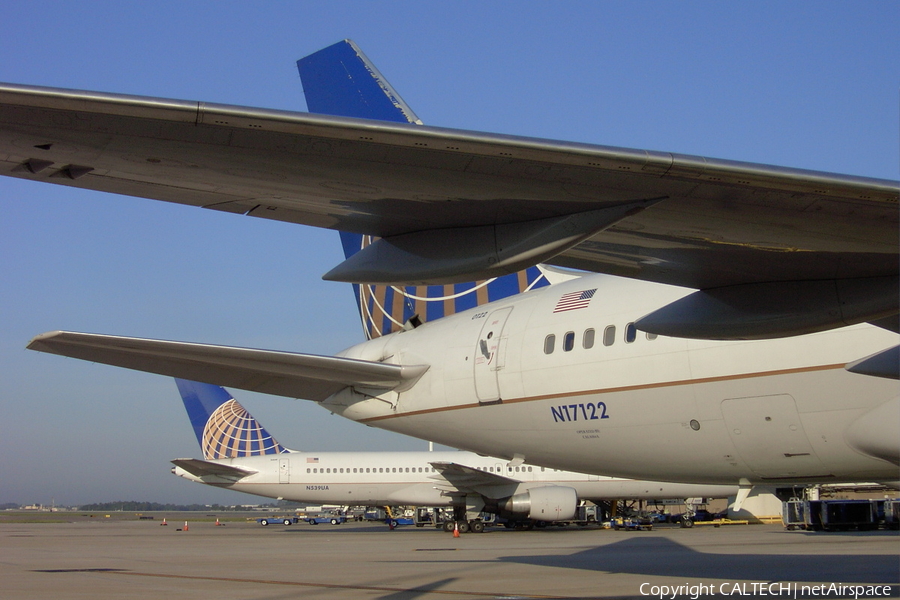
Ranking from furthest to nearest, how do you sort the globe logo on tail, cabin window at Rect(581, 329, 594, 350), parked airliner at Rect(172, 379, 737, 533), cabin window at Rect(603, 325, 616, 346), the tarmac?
the globe logo on tail
parked airliner at Rect(172, 379, 737, 533)
the tarmac
cabin window at Rect(581, 329, 594, 350)
cabin window at Rect(603, 325, 616, 346)

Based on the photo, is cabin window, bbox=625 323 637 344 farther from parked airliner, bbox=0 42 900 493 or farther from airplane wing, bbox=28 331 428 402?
airplane wing, bbox=28 331 428 402

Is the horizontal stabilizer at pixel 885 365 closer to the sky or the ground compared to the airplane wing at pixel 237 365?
closer to the ground

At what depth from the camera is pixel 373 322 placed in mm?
13734

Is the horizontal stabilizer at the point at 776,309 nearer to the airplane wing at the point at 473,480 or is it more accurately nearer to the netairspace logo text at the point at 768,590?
the netairspace logo text at the point at 768,590

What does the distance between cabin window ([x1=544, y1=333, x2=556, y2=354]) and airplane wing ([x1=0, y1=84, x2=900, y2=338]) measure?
174 inches

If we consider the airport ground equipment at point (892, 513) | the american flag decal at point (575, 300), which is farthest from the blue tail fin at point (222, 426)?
the american flag decal at point (575, 300)

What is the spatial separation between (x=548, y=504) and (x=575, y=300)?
72.1ft

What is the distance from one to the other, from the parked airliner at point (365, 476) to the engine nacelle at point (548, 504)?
0.52 feet

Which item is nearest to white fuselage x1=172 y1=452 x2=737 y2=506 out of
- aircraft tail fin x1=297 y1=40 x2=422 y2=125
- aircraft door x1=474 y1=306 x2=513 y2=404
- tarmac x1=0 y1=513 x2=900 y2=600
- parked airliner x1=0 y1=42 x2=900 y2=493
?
tarmac x1=0 y1=513 x2=900 y2=600

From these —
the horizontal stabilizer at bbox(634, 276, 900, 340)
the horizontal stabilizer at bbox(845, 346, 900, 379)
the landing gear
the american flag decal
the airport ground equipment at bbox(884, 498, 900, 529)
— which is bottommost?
the landing gear

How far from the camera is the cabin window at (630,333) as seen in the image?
29.9 feet

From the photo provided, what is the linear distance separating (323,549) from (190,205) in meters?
19.0

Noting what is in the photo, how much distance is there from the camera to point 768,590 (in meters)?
9.65

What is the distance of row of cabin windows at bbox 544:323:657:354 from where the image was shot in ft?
30.1
